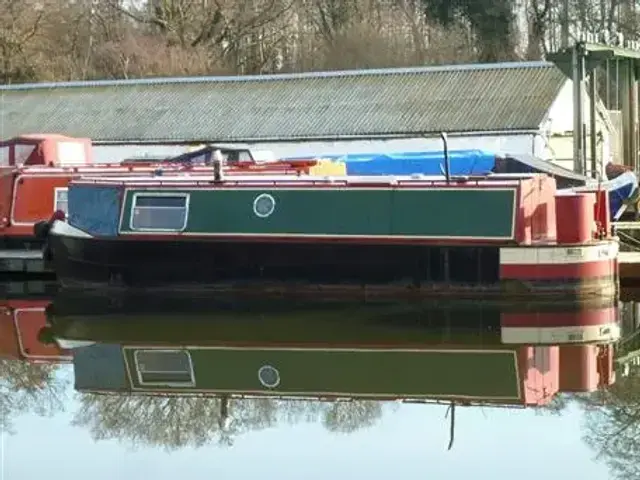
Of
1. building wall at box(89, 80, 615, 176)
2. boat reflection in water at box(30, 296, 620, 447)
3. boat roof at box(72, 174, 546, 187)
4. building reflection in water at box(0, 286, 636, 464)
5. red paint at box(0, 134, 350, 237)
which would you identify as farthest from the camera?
building wall at box(89, 80, 615, 176)

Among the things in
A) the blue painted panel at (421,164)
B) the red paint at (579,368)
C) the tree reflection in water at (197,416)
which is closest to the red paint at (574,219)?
the red paint at (579,368)

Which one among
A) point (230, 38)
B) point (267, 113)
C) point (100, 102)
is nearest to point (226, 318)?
point (267, 113)

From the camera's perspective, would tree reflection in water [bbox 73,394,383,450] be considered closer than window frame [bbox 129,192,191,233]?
Yes

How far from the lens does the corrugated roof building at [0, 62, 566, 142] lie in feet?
92.3

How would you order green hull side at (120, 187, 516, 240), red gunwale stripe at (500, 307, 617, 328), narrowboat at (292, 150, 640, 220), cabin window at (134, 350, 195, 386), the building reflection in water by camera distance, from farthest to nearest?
narrowboat at (292, 150, 640, 220)
green hull side at (120, 187, 516, 240)
red gunwale stripe at (500, 307, 617, 328)
cabin window at (134, 350, 195, 386)
the building reflection in water

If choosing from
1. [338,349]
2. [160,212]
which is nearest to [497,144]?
[160,212]

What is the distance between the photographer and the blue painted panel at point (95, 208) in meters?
15.5

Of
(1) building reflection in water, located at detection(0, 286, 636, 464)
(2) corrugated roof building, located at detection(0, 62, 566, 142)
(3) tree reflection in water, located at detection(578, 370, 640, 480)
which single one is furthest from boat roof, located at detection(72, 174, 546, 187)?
(2) corrugated roof building, located at detection(0, 62, 566, 142)

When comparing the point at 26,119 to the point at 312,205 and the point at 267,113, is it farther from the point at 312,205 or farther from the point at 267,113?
the point at 312,205

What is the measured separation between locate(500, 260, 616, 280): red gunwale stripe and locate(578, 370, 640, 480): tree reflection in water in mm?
3616

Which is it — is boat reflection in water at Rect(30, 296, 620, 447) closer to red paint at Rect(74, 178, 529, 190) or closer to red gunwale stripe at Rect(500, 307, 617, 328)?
red gunwale stripe at Rect(500, 307, 617, 328)

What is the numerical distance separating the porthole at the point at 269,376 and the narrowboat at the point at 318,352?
16 millimetres

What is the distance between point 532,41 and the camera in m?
49.0

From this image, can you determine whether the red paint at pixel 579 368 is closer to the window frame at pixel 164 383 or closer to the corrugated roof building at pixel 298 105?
the window frame at pixel 164 383
